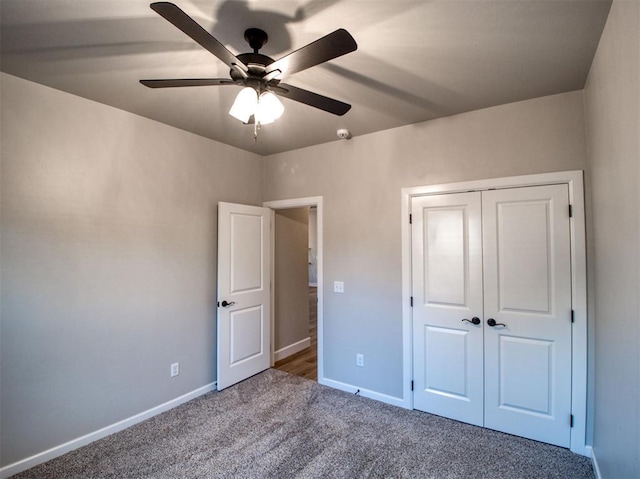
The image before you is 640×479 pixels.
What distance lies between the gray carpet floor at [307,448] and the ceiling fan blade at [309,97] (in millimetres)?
2302

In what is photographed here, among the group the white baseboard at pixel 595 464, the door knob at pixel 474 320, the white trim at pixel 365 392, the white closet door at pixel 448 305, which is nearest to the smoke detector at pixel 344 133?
the white closet door at pixel 448 305

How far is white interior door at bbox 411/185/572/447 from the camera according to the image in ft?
7.75

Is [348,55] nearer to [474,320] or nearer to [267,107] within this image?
[267,107]

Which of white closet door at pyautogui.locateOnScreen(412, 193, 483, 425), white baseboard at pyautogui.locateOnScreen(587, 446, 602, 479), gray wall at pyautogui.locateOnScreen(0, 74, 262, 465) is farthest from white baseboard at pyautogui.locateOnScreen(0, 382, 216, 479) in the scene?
white baseboard at pyautogui.locateOnScreen(587, 446, 602, 479)

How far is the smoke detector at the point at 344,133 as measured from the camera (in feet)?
10.1

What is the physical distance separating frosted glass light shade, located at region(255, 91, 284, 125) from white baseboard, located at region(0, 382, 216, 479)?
2.67 m

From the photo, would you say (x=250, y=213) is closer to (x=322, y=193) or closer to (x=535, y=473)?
(x=322, y=193)

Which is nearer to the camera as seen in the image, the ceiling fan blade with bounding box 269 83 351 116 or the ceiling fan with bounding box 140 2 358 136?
the ceiling fan with bounding box 140 2 358 136

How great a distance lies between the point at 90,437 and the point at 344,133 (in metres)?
3.33

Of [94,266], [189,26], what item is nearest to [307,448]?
[94,266]

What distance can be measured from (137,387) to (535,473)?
3.07 meters

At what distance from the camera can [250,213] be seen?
363cm

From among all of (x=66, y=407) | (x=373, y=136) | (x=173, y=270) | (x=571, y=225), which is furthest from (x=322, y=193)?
(x=66, y=407)

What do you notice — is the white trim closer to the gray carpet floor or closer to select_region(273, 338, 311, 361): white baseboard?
the gray carpet floor
